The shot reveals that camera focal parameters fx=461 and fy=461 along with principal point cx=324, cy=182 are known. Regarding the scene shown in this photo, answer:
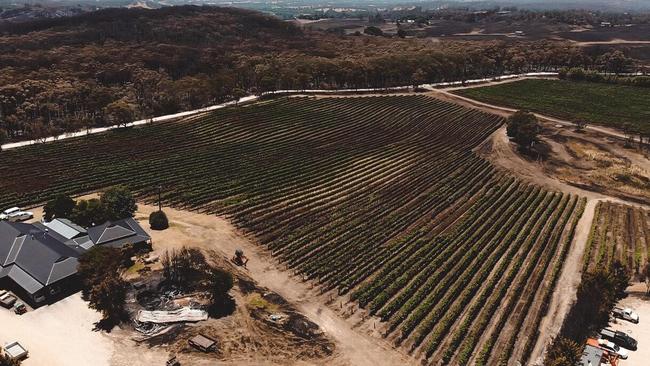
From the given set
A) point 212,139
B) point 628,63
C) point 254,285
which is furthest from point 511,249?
point 628,63

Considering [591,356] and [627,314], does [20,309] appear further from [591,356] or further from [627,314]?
[627,314]

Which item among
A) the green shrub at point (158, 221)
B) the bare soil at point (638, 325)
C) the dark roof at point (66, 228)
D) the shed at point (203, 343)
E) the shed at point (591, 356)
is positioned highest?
the dark roof at point (66, 228)

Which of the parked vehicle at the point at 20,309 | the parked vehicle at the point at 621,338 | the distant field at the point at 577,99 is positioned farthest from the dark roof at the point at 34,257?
the distant field at the point at 577,99

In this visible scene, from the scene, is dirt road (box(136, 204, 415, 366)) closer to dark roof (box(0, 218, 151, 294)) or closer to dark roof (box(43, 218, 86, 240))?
dark roof (box(0, 218, 151, 294))

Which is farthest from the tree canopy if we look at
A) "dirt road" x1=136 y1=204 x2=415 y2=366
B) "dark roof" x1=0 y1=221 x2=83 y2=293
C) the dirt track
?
"dark roof" x1=0 y1=221 x2=83 y2=293

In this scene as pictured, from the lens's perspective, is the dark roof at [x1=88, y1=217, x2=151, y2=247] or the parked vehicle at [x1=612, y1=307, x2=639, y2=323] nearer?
the parked vehicle at [x1=612, y1=307, x2=639, y2=323]

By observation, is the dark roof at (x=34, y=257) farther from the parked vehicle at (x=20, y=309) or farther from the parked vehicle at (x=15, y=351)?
the parked vehicle at (x=15, y=351)
